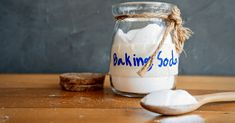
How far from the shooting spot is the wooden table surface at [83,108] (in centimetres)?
36

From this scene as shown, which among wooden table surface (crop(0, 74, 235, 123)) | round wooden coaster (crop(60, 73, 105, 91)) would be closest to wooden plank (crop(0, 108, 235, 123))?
wooden table surface (crop(0, 74, 235, 123))

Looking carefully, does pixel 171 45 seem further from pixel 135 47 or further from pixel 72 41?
pixel 72 41

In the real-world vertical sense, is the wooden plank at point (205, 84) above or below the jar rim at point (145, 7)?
below

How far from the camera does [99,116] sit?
375mm

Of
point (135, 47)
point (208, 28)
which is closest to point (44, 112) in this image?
point (135, 47)

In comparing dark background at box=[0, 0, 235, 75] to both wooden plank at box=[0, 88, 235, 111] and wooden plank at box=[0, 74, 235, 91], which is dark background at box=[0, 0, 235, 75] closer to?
wooden plank at box=[0, 74, 235, 91]

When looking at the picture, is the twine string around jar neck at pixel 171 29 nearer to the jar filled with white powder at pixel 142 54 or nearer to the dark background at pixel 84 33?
the jar filled with white powder at pixel 142 54

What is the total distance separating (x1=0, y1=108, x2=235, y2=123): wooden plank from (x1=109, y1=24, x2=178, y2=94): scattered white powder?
0.29 feet

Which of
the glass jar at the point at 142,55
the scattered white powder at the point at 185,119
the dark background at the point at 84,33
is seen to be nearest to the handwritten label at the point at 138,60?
the glass jar at the point at 142,55

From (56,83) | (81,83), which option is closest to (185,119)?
(81,83)

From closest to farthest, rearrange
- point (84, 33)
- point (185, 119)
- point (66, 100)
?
point (185, 119)
point (66, 100)
point (84, 33)

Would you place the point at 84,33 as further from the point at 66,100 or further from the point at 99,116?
the point at 99,116

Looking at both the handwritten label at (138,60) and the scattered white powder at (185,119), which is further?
the handwritten label at (138,60)

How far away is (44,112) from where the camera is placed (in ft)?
1.30
